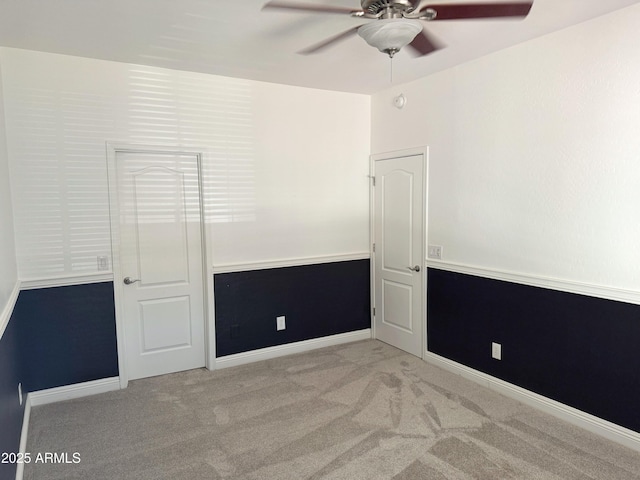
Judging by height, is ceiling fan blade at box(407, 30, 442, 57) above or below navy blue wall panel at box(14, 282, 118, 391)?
above

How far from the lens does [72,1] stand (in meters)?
2.33

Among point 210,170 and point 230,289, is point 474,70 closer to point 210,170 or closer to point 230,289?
point 210,170

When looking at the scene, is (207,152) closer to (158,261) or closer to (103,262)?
(158,261)

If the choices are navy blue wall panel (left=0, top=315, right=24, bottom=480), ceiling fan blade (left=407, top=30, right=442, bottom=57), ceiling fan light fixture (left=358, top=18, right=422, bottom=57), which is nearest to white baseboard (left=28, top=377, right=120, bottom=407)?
navy blue wall panel (left=0, top=315, right=24, bottom=480)

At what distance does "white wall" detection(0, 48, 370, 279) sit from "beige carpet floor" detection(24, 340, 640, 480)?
45.1 inches

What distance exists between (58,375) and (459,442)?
3.04m

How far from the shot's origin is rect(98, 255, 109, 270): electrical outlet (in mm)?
3420

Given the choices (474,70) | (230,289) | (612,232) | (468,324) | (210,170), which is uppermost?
(474,70)

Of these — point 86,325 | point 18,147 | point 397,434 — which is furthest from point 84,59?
point 397,434

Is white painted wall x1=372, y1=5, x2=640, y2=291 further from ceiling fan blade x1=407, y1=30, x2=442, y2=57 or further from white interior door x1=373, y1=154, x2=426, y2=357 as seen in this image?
ceiling fan blade x1=407, y1=30, x2=442, y2=57

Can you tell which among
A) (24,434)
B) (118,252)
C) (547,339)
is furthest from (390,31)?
(24,434)

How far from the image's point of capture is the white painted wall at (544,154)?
2.59 meters

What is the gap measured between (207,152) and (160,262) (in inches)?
42.4

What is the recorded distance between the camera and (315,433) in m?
2.80
